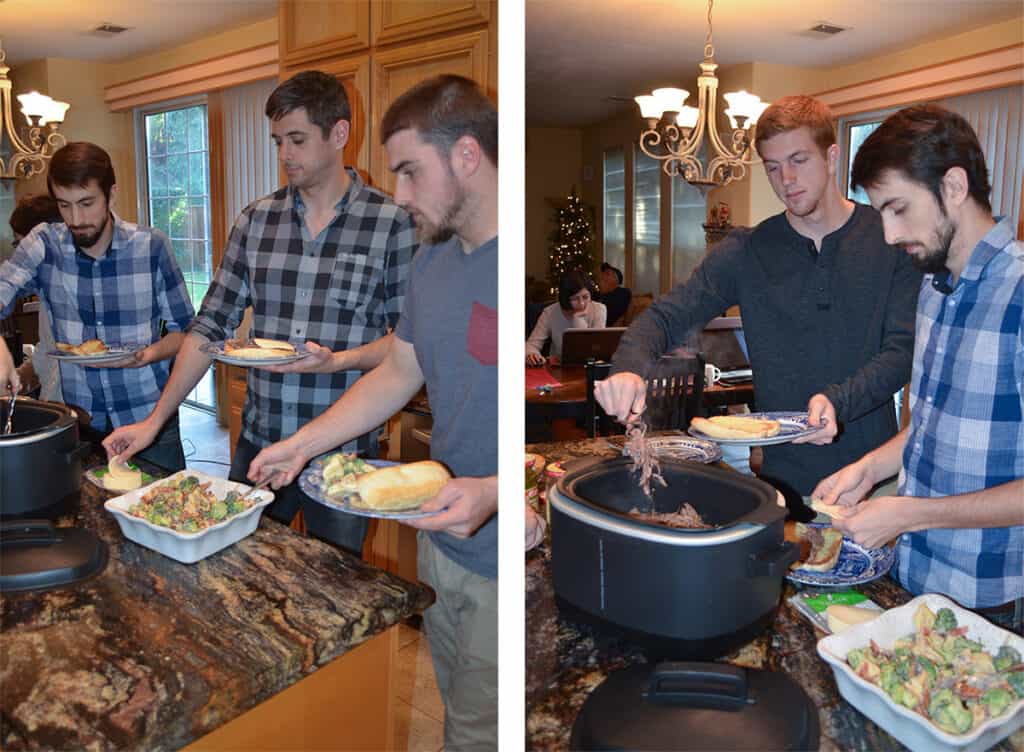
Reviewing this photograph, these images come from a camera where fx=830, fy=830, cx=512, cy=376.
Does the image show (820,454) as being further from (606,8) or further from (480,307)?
(606,8)

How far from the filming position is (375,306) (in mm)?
1225

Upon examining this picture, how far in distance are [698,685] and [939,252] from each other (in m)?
0.51

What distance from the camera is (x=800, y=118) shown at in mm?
916

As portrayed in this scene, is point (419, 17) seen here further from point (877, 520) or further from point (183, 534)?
point (877, 520)

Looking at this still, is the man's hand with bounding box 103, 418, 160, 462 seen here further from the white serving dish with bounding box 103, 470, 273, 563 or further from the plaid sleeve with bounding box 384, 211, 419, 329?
the plaid sleeve with bounding box 384, 211, 419, 329

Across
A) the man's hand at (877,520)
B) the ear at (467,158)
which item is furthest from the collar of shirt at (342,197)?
the man's hand at (877,520)

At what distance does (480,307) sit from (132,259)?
1.67ft

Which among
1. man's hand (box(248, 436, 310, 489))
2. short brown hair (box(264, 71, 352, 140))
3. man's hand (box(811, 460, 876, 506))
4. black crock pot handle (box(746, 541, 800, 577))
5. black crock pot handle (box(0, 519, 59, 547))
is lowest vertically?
black crock pot handle (box(0, 519, 59, 547))

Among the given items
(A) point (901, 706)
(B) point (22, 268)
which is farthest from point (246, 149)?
(A) point (901, 706)

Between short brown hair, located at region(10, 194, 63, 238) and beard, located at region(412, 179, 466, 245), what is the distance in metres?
0.51

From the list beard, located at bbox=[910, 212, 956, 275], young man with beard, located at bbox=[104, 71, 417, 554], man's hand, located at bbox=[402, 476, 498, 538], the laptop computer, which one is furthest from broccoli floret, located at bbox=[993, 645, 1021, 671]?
young man with beard, located at bbox=[104, 71, 417, 554]

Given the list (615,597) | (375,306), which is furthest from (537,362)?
(615,597)

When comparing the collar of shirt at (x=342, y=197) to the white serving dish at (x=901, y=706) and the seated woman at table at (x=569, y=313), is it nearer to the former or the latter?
the seated woman at table at (x=569, y=313)

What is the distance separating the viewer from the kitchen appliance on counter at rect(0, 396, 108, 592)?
1.06 metres
